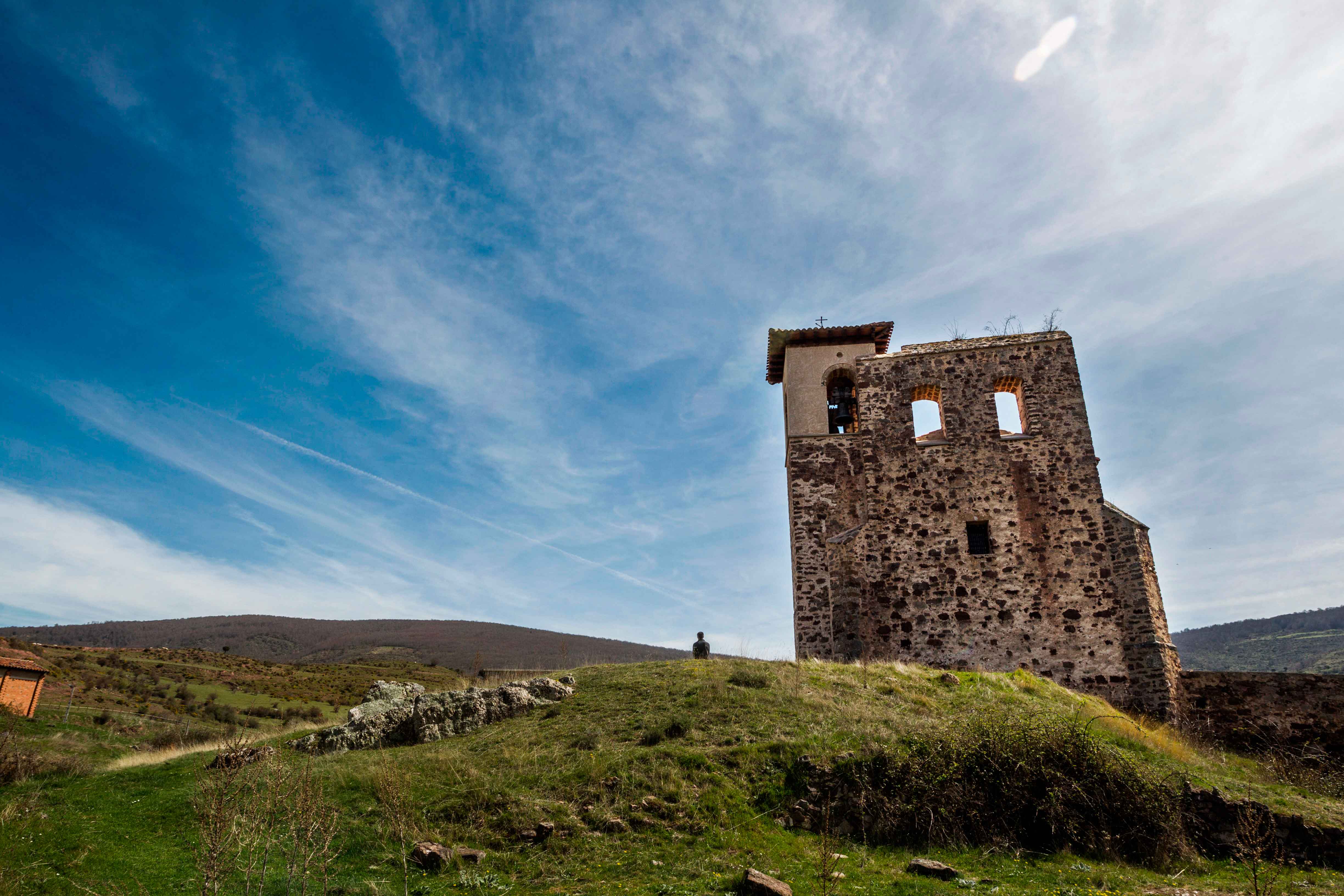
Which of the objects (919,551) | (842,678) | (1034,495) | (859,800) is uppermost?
(1034,495)

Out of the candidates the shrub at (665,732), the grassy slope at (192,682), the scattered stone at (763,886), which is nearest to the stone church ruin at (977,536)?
the shrub at (665,732)

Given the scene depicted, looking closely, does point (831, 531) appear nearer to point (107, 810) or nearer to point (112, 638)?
point (107, 810)

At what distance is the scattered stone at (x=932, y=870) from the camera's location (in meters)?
8.27

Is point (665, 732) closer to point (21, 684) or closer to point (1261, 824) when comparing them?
point (1261, 824)

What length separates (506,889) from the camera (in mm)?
8078

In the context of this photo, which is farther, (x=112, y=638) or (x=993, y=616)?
(x=112, y=638)

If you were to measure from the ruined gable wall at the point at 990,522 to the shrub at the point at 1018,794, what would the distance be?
8243mm

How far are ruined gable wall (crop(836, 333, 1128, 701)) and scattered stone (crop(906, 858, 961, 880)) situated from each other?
10.7 m

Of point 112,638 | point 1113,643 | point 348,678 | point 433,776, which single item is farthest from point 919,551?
point 112,638

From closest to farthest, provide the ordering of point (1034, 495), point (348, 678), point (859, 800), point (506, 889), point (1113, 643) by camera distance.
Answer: point (506, 889)
point (859, 800)
point (1113, 643)
point (1034, 495)
point (348, 678)

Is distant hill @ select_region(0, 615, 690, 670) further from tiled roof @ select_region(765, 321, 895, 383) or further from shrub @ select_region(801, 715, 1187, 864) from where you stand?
shrub @ select_region(801, 715, 1187, 864)

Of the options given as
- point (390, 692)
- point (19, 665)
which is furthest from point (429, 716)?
point (19, 665)

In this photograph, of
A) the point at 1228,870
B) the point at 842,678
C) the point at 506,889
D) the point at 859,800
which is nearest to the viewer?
the point at 506,889

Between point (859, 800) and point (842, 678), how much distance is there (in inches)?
194
